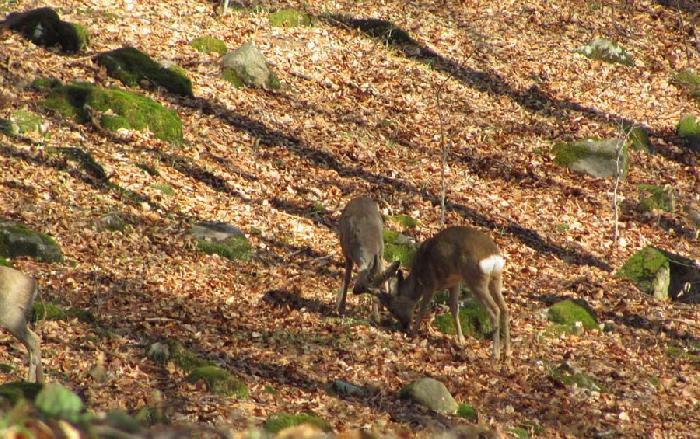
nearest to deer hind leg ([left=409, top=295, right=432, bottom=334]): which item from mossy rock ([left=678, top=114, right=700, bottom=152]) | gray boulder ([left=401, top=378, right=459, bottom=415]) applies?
gray boulder ([left=401, top=378, right=459, bottom=415])

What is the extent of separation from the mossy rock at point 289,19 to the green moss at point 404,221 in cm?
750

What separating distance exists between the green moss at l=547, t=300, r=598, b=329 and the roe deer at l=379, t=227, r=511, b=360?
1.21 m

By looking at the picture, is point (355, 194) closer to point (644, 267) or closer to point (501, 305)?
point (644, 267)

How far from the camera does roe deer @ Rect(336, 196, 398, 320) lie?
1195 cm

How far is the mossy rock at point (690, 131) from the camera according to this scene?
2030 centimetres

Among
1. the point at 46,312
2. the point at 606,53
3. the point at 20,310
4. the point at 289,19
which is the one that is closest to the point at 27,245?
the point at 46,312

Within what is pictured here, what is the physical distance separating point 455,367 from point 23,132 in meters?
7.37

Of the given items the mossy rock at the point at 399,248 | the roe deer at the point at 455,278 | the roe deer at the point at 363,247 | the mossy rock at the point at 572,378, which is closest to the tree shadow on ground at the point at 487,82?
the mossy rock at the point at 399,248

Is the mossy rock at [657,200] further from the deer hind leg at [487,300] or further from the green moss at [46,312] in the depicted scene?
the green moss at [46,312]

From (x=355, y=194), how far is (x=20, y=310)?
8.32 m

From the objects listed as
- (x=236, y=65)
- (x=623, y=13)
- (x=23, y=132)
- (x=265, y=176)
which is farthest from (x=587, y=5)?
(x=23, y=132)

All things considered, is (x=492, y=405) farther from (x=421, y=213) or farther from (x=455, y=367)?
(x=421, y=213)

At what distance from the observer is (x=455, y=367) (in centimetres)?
1082

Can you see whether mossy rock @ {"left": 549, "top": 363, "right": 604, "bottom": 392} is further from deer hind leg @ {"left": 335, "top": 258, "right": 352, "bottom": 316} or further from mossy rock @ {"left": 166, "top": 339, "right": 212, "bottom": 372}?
mossy rock @ {"left": 166, "top": 339, "right": 212, "bottom": 372}
